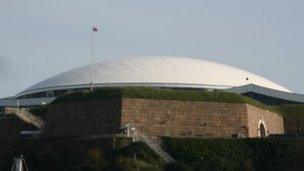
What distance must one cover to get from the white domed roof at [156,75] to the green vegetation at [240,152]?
16.7 metres

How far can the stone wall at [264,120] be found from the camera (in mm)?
61656

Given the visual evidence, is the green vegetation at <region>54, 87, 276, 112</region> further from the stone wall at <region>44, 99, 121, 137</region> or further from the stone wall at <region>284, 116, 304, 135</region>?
the stone wall at <region>284, 116, 304, 135</region>

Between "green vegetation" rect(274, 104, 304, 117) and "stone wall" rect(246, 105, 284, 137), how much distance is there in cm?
81

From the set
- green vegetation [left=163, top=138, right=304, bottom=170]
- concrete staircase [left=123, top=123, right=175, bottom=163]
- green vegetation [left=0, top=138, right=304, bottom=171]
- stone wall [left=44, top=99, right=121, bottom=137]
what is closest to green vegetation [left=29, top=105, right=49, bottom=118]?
stone wall [left=44, top=99, right=121, bottom=137]

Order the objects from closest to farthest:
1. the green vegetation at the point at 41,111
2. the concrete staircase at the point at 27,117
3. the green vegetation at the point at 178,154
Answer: the green vegetation at the point at 178,154 < the concrete staircase at the point at 27,117 < the green vegetation at the point at 41,111

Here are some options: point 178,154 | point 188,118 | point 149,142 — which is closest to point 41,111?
point 188,118

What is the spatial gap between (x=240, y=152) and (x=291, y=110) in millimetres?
13071

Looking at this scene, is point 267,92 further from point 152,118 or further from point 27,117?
point 27,117

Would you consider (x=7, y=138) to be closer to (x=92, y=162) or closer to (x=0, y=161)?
(x=0, y=161)

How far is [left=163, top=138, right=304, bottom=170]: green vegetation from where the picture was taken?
2180 inches

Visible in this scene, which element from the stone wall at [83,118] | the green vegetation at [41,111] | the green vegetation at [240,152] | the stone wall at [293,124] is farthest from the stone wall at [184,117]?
the green vegetation at [41,111]

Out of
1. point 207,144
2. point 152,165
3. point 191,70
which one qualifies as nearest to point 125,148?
point 152,165

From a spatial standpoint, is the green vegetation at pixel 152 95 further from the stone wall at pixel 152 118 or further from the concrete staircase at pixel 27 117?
the concrete staircase at pixel 27 117

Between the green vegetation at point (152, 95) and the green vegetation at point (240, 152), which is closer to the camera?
the green vegetation at point (240, 152)
